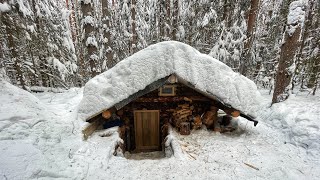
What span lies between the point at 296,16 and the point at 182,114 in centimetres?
497

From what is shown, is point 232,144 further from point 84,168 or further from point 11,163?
point 11,163

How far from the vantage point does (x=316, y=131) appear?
5133 mm

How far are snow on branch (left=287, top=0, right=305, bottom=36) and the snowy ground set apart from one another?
8.90 ft

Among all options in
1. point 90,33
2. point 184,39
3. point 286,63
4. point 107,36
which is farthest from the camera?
point 184,39

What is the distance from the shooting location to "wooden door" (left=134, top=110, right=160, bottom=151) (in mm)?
7090

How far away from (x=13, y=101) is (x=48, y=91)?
389 centimetres

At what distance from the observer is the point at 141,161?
478 cm

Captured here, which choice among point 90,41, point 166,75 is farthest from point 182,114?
point 90,41

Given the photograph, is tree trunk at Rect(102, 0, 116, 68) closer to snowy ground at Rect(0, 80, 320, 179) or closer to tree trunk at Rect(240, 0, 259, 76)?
snowy ground at Rect(0, 80, 320, 179)

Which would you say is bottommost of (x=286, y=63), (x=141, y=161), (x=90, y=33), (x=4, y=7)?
(x=141, y=161)

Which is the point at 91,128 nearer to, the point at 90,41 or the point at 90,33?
the point at 90,41

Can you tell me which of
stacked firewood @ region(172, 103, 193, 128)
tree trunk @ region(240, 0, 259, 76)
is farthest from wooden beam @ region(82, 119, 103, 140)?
tree trunk @ region(240, 0, 259, 76)

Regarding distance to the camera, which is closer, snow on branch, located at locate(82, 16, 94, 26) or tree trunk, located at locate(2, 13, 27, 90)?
tree trunk, located at locate(2, 13, 27, 90)

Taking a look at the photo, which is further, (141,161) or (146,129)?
(146,129)
